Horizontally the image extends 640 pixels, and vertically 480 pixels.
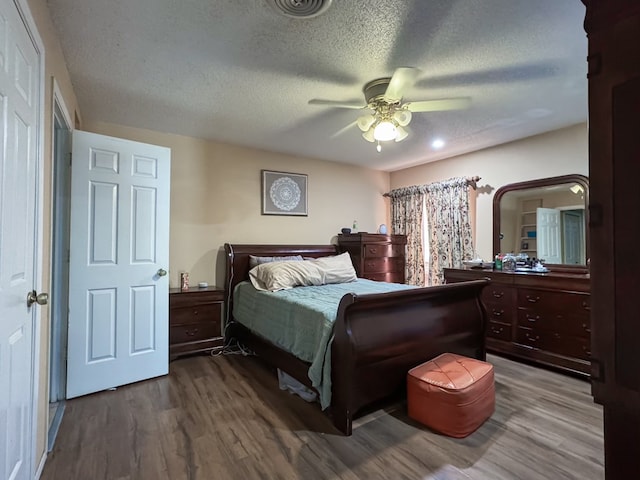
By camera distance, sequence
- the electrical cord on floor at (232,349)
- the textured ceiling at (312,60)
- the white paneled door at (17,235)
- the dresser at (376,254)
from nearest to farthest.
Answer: the white paneled door at (17,235) → the textured ceiling at (312,60) → the electrical cord on floor at (232,349) → the dresser at (376,254)

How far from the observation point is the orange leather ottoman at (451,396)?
198 cm

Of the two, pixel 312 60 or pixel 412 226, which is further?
pixel 412 226

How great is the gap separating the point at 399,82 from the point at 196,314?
2.91 m

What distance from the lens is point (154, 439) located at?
2.00m

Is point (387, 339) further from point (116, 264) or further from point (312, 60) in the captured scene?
point (116, 264)

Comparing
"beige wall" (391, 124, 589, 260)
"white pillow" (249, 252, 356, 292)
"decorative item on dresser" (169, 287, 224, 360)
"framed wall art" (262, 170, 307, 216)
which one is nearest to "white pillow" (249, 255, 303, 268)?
"white pillow" (249, 252, 356, 292)

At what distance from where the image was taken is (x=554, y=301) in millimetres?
3045

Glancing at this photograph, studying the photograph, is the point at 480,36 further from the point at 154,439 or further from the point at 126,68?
the point at 154,439

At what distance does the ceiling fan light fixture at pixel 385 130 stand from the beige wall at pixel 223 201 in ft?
6.86

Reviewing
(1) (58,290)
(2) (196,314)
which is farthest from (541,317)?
(1) (58,290)

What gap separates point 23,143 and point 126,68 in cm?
125

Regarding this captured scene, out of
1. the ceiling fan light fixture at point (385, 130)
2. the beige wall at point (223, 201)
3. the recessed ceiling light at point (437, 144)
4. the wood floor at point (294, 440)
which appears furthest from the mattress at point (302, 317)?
the recessed ceiling light at point (437, 144)

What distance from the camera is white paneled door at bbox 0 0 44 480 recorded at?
46.8 inches

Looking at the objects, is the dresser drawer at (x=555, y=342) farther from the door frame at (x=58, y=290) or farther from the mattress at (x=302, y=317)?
the door frame at (x=58, y=290)
